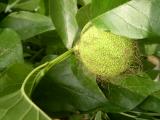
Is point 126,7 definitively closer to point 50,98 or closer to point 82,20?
point 82,20

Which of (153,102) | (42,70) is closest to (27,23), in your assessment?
(42,70)

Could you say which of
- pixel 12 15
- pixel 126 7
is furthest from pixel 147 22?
pixel 12 15

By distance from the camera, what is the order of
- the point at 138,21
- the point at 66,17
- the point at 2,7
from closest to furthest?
1. the point at 138,21
2. the point at 66,17
3. the point at 2,7

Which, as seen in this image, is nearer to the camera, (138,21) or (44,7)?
(138,21)

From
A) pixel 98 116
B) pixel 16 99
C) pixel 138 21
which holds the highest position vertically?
pixel 138 21

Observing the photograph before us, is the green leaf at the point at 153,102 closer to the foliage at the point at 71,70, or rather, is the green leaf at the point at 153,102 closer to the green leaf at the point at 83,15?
the foliage at the point at 71,70

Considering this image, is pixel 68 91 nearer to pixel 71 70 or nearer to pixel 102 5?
pixel 71 70
